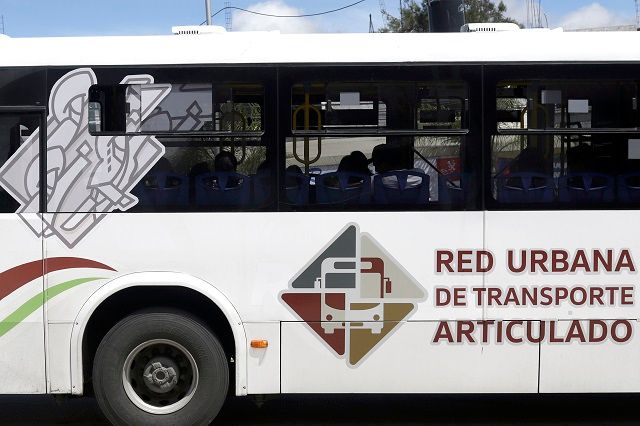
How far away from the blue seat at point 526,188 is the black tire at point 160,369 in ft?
7.76

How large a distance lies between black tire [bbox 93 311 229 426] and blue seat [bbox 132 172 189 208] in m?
0.82

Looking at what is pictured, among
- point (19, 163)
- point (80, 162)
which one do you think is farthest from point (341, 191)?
point (19, 163)

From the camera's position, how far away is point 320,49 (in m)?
6.72

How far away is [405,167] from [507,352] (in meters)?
1.53

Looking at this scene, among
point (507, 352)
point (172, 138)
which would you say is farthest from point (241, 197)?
point (507, 352)

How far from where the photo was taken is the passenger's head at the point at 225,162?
21.7 feet

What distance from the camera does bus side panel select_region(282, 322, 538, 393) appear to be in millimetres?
6660

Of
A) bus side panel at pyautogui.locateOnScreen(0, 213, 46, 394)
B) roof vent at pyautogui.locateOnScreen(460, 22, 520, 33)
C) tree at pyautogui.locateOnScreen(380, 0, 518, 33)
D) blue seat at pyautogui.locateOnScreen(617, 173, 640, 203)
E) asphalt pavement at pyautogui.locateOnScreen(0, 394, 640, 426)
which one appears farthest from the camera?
tree at pyautogui.locateOnScreen(380, 0, 518, 33)

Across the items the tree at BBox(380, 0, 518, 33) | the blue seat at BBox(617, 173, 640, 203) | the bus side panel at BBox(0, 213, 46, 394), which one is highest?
the tree at BBox(380, 0, 518, 33)

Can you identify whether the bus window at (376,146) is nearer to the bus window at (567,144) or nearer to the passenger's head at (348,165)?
the passenger's head at (348,165)

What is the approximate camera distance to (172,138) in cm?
661

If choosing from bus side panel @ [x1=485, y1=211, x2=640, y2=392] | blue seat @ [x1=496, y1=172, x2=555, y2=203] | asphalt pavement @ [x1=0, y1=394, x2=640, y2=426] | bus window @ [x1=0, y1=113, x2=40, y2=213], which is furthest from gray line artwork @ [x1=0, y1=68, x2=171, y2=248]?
bus side panel @ [x1=485, y1=211, x2=640, y2=392]

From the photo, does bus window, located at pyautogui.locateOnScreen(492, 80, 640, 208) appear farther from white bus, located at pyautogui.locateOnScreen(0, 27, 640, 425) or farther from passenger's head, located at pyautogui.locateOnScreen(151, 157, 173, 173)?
passenger's head, located at pyautogui.locateOnScreen(151, 157, 173, 173)

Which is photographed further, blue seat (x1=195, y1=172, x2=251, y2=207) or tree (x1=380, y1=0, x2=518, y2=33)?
tree (x1=380, y1=0, x2=518, y2=33)
